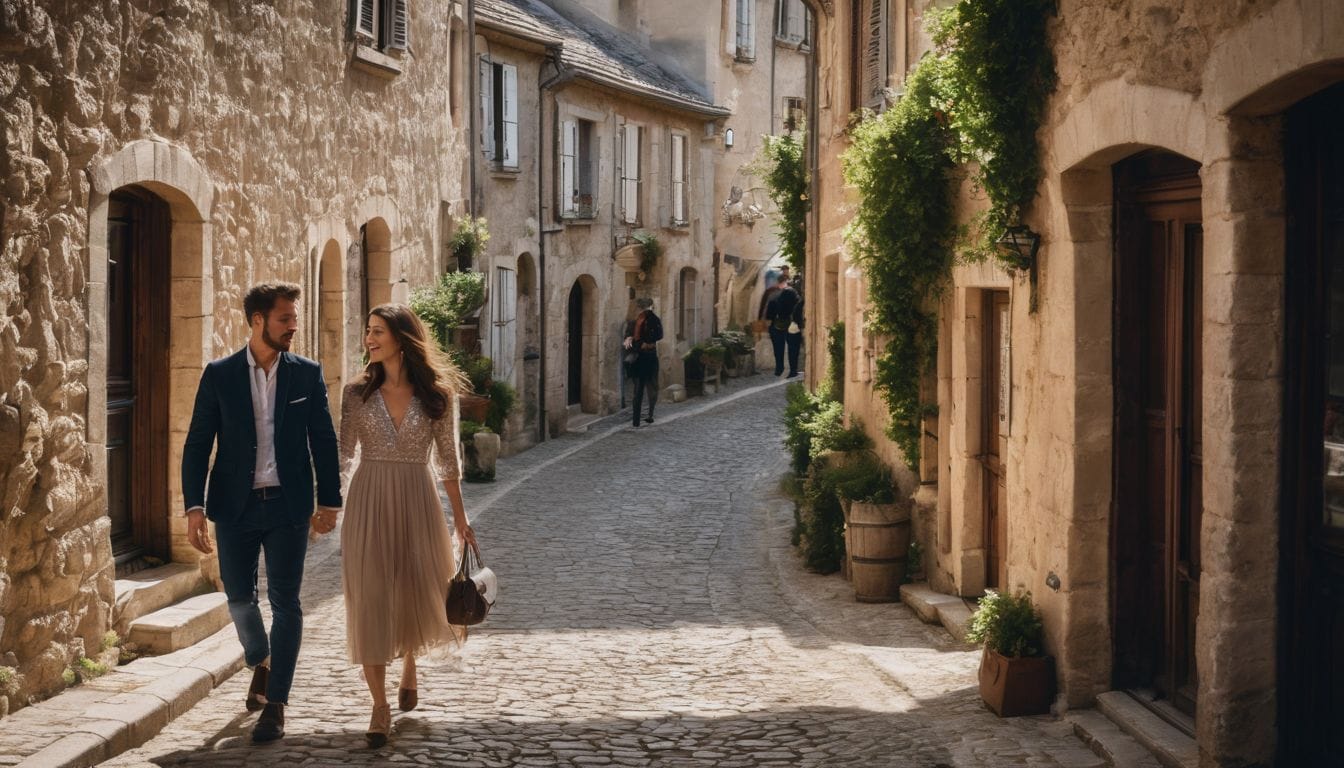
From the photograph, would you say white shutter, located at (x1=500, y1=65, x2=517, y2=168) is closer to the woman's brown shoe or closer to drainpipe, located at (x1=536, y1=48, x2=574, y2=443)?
drainpipe, located at (x1=536, y1=48, x2=574, y2=443)

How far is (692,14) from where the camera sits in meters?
29.3

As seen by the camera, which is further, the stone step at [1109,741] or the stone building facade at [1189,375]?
the stone step at [1109,741]

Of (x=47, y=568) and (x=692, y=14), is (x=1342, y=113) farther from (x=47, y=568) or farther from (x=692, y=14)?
(x=692, y=14)

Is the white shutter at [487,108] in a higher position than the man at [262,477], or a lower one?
higher

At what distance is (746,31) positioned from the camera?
1220 inches

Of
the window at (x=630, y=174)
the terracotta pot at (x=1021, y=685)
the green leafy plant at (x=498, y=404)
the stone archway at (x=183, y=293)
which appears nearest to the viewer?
the terracotta pot at (x=1021, y=685)

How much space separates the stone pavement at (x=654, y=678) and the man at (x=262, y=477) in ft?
1.53

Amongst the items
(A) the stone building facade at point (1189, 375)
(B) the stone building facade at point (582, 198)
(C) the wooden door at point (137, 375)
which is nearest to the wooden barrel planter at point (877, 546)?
(A) the stone building facade at point (1189, 375)

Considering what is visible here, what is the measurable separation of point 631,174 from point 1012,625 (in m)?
19.8

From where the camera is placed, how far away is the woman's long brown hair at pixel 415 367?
6.49 m

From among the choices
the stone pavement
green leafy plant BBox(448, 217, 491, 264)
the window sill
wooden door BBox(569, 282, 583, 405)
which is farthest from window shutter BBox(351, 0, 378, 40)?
wooden door BBox(569, 282, 583, 405)

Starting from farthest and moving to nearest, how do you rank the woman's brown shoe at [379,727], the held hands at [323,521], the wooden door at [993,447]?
the wooden door at [993,447], the held hands at [323,521], the woman's brown shoe at [379,727]

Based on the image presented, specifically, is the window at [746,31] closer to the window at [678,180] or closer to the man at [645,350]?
the window at [678,180]

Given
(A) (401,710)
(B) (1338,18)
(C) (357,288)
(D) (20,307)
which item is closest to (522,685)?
(A) (401,710)
